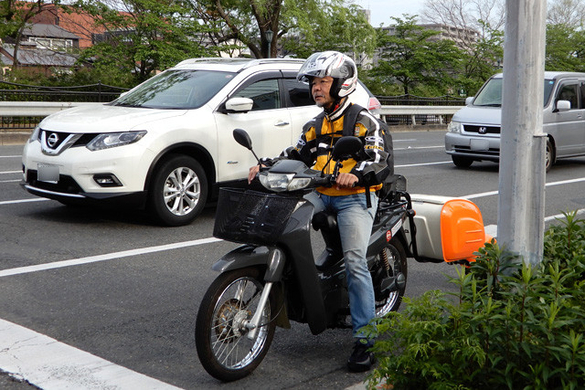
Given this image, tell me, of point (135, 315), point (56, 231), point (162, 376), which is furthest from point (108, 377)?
point (56, 231)

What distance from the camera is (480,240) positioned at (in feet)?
16.7

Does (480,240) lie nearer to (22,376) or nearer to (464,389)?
(464,389)

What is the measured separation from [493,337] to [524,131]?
1.12m

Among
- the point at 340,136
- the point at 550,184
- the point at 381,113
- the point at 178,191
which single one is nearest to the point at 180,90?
the point at 178,191

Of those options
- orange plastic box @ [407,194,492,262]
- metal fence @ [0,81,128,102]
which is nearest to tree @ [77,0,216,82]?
metal fence @ [0,81,128,102]

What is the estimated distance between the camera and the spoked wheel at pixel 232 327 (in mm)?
3826

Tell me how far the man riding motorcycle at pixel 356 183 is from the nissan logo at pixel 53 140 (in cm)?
452

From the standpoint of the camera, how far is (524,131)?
12.2 ft

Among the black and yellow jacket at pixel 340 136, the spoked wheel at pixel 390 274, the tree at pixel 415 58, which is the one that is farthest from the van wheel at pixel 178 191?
the tree at pixel 415 58

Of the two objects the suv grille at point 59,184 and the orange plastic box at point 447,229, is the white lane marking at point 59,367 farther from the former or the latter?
the suv grille at point 59,184

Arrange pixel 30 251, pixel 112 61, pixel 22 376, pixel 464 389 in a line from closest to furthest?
pixel 464 389
pixel 22 376
pixel 30 251
pixel 112 61

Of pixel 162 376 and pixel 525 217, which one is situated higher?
pixel 525 217

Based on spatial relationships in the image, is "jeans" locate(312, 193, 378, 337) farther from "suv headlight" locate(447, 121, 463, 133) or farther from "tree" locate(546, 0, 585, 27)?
"tree" locate(546, 0, 585, 27)

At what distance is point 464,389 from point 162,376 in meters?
1.77
